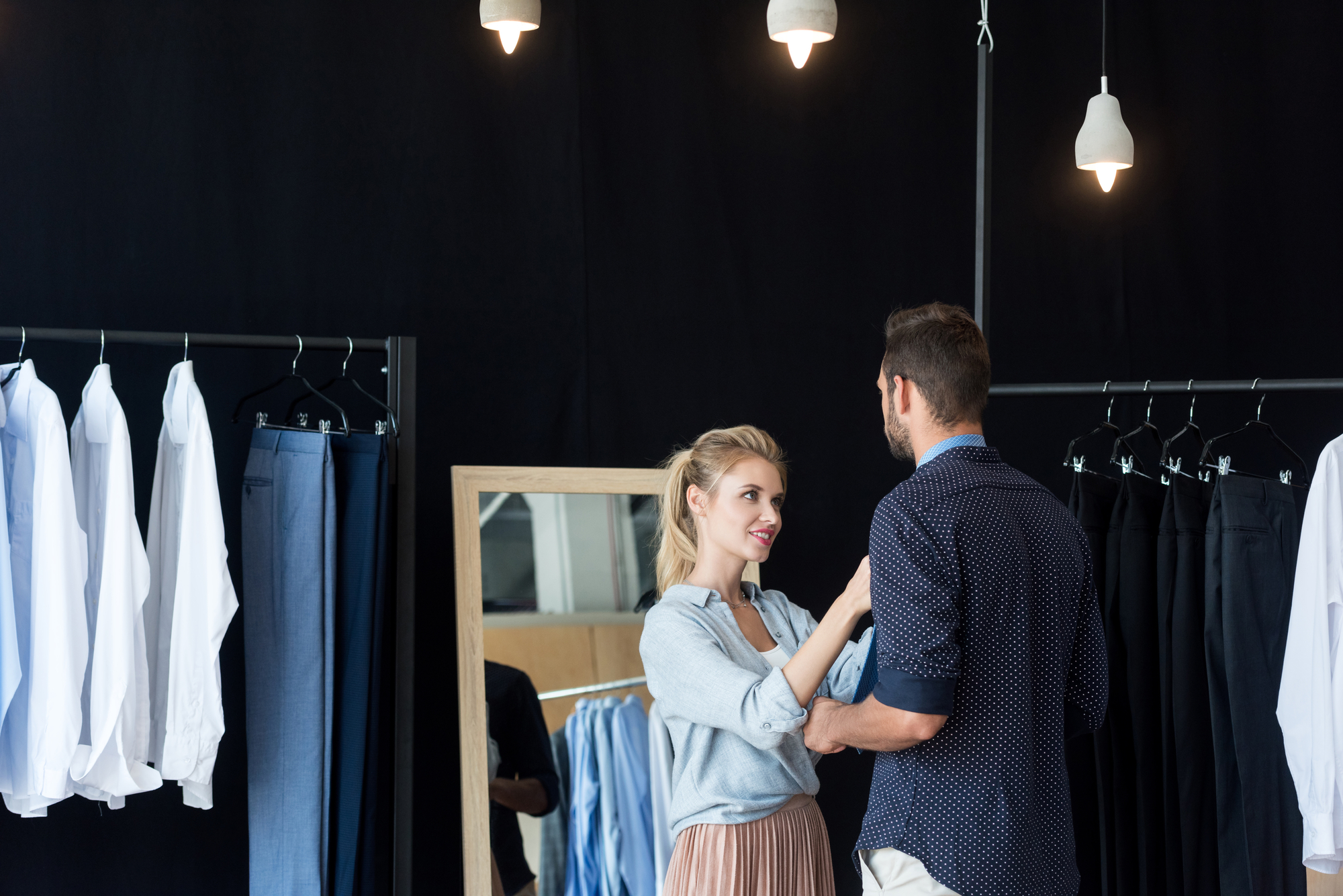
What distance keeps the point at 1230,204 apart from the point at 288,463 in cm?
376

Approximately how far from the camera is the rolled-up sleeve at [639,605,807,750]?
2279 millimetres

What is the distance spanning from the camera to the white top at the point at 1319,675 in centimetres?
285

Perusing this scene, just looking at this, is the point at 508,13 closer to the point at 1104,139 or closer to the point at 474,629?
the point at 474,629

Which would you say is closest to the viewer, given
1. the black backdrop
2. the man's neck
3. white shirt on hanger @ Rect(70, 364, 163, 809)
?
the man's neck

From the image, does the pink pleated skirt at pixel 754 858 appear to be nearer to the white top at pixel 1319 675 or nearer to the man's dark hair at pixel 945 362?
the man's dark hair at pixel 945 362

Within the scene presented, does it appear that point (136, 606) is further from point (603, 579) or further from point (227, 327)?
point (603, 579)

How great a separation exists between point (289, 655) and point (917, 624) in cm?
159

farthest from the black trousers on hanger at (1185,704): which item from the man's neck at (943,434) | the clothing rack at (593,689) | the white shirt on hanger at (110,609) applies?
the white shirt on hanger at (110,609)

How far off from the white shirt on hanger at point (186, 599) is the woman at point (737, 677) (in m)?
0.97

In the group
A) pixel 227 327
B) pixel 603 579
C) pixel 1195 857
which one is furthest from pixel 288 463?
pixel 1195 857

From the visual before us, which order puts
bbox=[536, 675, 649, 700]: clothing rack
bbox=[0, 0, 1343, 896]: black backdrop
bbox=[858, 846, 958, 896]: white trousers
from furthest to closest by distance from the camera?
bbox=[536, 675, 649, 700]: clothing rack → bbox=[0, 0, 1343, 896]: black backdrop → bbox=[858, 846, 958, 896]: white trousers

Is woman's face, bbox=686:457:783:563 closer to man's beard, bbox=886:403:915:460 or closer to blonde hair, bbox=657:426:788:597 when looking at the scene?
blonde hair, bbox=657:426:788:597

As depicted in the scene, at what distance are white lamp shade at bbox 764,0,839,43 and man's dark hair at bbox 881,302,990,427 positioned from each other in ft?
2.67

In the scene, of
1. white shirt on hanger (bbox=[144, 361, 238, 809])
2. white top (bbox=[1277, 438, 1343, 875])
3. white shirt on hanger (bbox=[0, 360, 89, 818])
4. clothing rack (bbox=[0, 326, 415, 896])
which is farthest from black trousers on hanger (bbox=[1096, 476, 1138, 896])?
white shirt on hanger (bbox=[0, 360, 89, 818])
